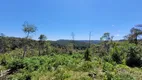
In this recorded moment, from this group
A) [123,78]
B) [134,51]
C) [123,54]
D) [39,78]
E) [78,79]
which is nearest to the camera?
[123,78]

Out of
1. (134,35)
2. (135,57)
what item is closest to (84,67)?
(135,57)

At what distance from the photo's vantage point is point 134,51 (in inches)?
665

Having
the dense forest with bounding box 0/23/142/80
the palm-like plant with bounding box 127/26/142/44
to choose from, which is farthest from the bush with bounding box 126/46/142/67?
the palm-like plant with bounding box 127/26/142/44

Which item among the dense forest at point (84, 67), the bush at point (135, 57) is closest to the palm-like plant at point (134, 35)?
the dense forest at point (84, 67)

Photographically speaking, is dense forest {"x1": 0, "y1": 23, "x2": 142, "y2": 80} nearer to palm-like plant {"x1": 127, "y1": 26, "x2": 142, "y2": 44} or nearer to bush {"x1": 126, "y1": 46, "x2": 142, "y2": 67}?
bush {"x1": 126, "y1": 46, "x2": 142, "y2": 67}

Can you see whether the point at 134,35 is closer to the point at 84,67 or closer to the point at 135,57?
the point at 135,57

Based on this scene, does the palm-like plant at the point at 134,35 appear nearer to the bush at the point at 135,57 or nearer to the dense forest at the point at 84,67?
the dense forest at the point at 84,67

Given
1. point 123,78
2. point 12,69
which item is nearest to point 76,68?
point 123,78

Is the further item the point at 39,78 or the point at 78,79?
the point at 39,78

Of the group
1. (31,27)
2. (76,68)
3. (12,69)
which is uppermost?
(31,27)

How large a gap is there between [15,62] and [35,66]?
4.10 meters

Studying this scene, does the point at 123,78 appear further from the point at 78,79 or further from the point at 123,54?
the point at 123,54

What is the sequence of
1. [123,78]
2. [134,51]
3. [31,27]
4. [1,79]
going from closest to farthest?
[123,78] → [1,79] → [134,51] → [31,27]

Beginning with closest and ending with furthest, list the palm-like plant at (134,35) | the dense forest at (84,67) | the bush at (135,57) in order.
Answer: the dense forest at (84,67) → the bush at (135,57) → the palm-like plant at (134,35)
